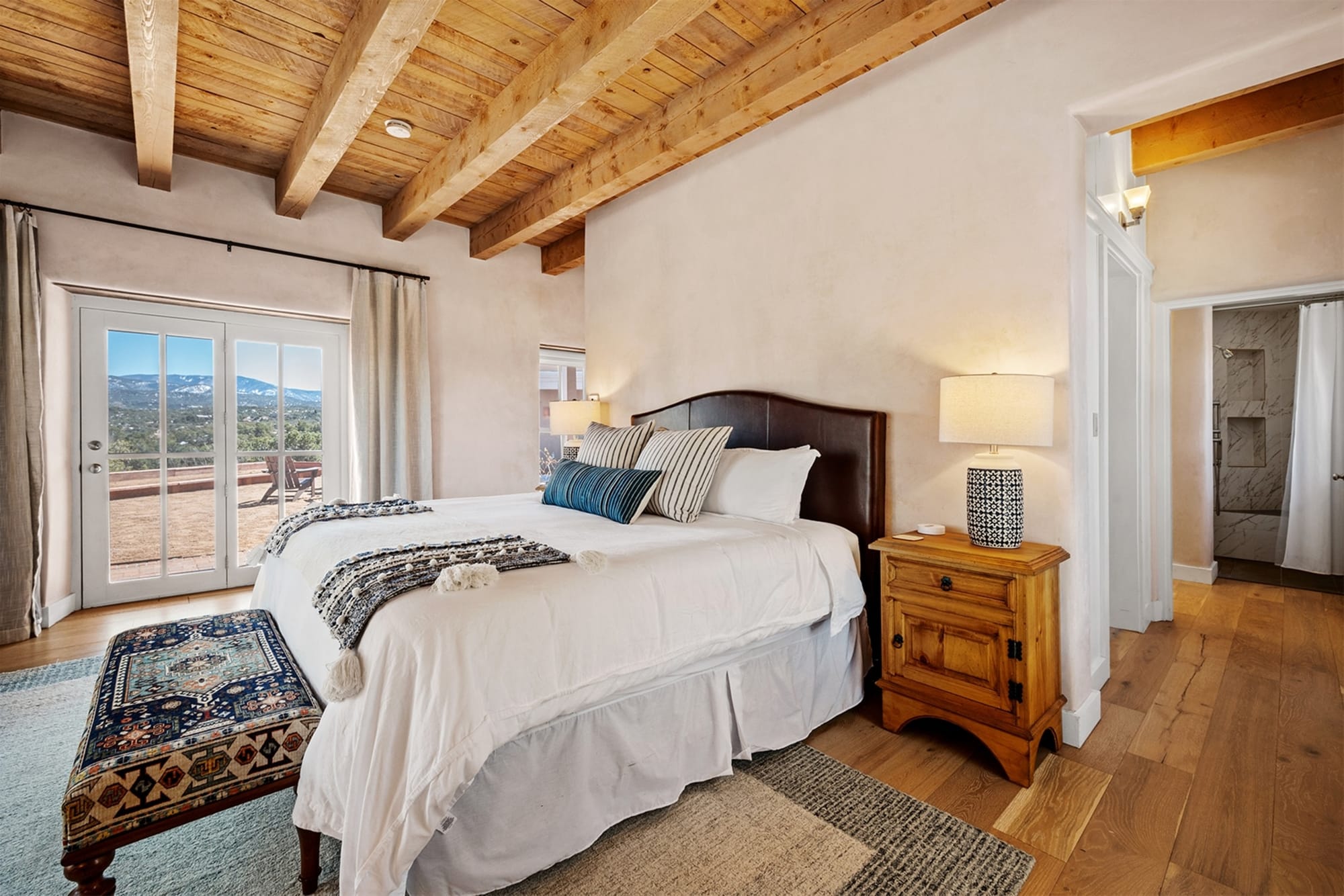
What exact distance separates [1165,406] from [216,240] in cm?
582

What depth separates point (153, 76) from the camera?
2324mm

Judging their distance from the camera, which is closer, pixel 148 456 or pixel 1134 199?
pixel 1134 199

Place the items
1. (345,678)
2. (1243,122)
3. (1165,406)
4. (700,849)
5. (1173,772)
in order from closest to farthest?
(345,678), (700,849), (1173,772), (1243,122), (1165,406)

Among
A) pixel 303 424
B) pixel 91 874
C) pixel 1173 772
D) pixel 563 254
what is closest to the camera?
pixel 91 874

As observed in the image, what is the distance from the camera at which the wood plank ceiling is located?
217cm

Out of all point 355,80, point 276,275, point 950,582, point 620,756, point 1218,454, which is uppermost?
point 355,80

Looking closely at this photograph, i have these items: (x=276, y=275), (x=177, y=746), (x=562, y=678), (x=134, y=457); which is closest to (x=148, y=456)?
(x=134, y=457)

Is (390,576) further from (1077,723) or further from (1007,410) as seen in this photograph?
(1077,723)

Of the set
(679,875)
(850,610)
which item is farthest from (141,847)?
(850,610)

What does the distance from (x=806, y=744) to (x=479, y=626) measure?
136 centimetres

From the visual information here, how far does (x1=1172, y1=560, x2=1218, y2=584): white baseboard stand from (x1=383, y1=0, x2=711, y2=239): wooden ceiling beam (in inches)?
188

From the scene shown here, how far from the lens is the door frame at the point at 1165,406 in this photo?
338 centimetres

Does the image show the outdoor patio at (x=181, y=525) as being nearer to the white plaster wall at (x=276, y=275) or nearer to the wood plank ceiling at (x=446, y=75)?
the white plaster wall at (x=276, y=275)

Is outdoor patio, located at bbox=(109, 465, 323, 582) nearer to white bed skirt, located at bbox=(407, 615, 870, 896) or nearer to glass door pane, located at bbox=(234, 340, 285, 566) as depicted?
glass door pane, located at bbox=(234, 340, 285, 566)
